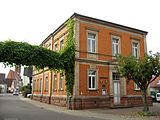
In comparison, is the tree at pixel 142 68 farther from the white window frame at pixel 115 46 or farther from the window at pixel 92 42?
the white window frame at pixel 115 46

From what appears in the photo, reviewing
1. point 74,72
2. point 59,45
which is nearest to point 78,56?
point 74,72

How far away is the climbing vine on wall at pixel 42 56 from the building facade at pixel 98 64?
0.61 m

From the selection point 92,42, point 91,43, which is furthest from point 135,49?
point 91,43

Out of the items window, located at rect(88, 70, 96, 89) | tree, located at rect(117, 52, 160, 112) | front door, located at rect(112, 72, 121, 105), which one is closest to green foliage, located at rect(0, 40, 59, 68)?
window, located at rect(88, 70, 96, 89)

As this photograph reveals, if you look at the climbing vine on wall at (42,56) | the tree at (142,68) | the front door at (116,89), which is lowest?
the front door at (116,89)

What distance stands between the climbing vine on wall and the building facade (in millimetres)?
606

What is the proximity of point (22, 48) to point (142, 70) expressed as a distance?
1031cm

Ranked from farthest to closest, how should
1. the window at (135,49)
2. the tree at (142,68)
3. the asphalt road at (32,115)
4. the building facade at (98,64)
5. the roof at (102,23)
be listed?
the window at (135,49)
the roof at (102,23)
the building facade at (98,64)
the tree at (142,68)
the asphalt road at (32,115)

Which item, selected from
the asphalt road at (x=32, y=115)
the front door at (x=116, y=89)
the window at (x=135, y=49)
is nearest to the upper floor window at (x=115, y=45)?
the front door at (x=116, y=89)

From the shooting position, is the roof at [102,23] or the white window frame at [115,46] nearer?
the roof at [102,23]

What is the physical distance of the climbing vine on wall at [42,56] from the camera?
21.8 m

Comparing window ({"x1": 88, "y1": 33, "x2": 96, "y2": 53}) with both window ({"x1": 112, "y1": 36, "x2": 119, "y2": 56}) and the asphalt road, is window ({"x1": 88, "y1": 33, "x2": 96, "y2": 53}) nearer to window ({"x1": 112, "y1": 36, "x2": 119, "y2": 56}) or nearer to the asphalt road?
window ({"x1": 112, "y1": 36, "x2": 119, "y2": 56})

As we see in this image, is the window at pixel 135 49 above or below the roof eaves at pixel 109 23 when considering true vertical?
below

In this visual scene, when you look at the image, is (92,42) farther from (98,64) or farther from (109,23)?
(109,23)
